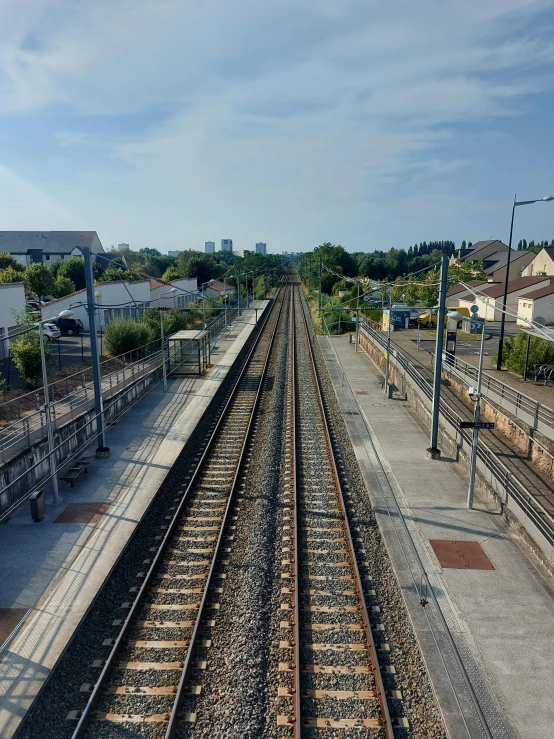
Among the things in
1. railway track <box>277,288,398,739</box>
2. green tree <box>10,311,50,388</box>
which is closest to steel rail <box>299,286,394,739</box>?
railway track <box>277,288,398,739</box>

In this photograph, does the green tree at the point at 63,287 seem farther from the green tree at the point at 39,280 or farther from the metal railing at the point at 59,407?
the metal railing at the point at 59,407

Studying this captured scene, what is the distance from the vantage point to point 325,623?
8891mm

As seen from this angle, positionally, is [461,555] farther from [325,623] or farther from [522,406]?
[522,406]

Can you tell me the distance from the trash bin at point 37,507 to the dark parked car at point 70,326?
27.3 m

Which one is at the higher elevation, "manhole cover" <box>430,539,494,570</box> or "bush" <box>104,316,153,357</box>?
"bush" <box>104,316,153,357</box>

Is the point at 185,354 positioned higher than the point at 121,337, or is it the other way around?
the point at 121,337

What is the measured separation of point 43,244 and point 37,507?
3321 inches

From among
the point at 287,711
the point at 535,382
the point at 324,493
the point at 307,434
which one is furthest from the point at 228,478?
the point at 535,382

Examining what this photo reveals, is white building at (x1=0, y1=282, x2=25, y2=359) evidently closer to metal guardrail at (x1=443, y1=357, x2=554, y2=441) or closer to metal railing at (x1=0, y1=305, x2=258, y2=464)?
metal railing at (x1=0, y1=305, x2=258, y2=464)

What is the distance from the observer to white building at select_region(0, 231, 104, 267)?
83812 mm

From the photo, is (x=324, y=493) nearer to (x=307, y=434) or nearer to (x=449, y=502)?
(x=449, y=502)

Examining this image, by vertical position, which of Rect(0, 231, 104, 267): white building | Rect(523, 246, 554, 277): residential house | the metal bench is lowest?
the metal bench

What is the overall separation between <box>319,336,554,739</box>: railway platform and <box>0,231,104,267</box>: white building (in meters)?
78.0

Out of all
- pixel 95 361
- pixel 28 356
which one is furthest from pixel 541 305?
pixel 28 356
